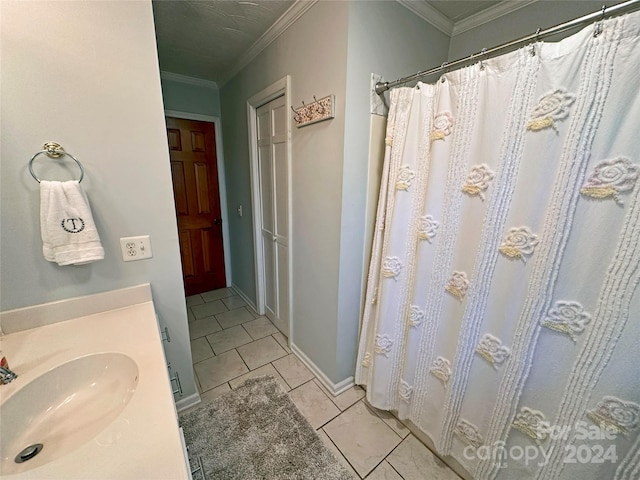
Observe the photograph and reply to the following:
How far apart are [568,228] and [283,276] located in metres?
1.87

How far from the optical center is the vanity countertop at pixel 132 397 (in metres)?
0.52

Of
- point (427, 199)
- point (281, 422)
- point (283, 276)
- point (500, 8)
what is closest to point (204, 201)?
point (283, 276)

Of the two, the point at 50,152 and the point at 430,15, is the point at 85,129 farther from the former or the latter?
the point at 430,15

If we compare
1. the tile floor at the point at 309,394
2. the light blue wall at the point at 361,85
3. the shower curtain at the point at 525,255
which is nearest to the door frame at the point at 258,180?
the tile floor at the point at 309,394

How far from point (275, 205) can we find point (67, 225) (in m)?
1.33

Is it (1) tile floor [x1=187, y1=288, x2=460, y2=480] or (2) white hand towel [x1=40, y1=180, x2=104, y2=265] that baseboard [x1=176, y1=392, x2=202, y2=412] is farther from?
(2) white hand towel [x1=40, y1=180, x2=104, y2=265]

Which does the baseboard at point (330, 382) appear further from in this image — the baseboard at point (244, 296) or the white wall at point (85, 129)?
the white wall at point (85, 129)

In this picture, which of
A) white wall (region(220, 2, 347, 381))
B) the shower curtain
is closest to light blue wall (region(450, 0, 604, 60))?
the shower curtain

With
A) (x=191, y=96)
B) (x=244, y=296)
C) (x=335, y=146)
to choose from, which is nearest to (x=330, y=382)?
(x=335, y=146)

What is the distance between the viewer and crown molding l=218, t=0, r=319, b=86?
146 centimetres

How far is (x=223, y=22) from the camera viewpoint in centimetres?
168

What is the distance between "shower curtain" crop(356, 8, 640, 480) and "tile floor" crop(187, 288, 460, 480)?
8.1 inches

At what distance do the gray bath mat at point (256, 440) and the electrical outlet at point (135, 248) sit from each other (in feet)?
3.44

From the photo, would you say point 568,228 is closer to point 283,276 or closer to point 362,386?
point 362,386
